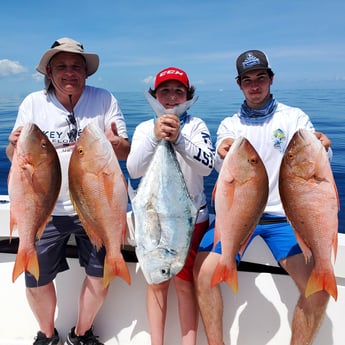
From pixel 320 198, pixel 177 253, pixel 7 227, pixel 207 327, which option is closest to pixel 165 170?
pixel 177 253

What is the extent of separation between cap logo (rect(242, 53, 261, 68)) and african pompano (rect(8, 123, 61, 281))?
149 centimetres

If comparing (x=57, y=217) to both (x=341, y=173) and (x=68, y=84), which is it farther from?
(x=341, y=173)

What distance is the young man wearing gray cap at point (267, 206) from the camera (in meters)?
2.39

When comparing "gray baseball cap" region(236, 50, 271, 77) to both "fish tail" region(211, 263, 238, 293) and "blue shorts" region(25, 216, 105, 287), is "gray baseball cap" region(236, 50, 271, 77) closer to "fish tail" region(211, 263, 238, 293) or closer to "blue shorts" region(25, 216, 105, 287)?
"fish tail" region(211, 263, 238, 293)

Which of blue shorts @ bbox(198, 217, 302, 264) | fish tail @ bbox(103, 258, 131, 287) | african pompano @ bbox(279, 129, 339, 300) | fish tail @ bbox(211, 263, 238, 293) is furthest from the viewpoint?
blue shorts @ bbox(198, 217, 302, 264)

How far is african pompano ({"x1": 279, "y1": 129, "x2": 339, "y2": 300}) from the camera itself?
1955mm

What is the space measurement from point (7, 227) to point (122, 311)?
47.3 inches

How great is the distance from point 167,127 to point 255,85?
996 mm

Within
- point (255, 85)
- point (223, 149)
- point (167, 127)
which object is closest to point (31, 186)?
point (167, 127)

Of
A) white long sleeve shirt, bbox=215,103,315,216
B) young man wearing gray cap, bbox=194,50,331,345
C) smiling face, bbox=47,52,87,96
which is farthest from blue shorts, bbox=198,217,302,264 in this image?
smiling face, bbox=47,52,87,96

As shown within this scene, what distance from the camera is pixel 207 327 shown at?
2.51 meters

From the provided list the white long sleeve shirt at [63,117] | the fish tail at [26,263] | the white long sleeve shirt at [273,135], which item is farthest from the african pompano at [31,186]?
the white long sleeve shirt at [273,135]

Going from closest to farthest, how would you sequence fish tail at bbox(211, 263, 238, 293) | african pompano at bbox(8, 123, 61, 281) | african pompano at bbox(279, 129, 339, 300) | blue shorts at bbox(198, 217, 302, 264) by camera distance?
african pompano at bbox(279, 129, 339, 300) < african pompano at bbox(8, 123, 61, 281) < fish tail at bbox(211, 263, 238, 293) < blue shorts at bbox(198, 217, 302, 264)

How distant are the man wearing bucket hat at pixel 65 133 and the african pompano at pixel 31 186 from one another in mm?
411
